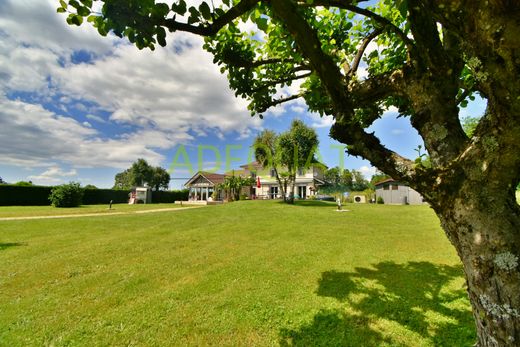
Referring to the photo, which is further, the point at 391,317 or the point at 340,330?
the point at 391,317

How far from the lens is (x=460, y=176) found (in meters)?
2.17

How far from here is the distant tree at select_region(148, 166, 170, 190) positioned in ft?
263

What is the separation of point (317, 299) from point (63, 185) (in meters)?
35.3

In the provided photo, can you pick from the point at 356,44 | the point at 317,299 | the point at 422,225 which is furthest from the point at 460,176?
the point at 422,225

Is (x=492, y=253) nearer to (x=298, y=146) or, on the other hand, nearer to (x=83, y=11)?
(x=83, y=11)

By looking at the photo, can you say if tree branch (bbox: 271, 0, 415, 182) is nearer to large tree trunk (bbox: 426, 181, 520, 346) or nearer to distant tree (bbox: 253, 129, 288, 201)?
large tree trunk (bbox: 426, 181, 520, 346)

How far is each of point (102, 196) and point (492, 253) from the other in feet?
172

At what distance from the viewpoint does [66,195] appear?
30766mm

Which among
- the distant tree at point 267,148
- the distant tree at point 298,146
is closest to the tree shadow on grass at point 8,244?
the distant tree at point 298,146

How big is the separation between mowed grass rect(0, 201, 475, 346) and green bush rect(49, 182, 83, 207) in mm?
22610

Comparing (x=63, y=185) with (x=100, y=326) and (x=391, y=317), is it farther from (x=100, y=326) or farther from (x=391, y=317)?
(x=391, y=317)

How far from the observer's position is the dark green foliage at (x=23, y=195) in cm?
3366

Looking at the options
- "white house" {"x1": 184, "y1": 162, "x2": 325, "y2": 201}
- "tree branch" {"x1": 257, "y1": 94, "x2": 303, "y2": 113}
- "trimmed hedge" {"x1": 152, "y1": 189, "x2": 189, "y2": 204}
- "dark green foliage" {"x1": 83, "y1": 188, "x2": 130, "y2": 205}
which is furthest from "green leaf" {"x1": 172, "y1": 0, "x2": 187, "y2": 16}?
"trimmed hedge" {"x1": 152, "y1": 189, "x2": 189, "y2": 204}

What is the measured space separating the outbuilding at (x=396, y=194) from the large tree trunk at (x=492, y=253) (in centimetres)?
3863
